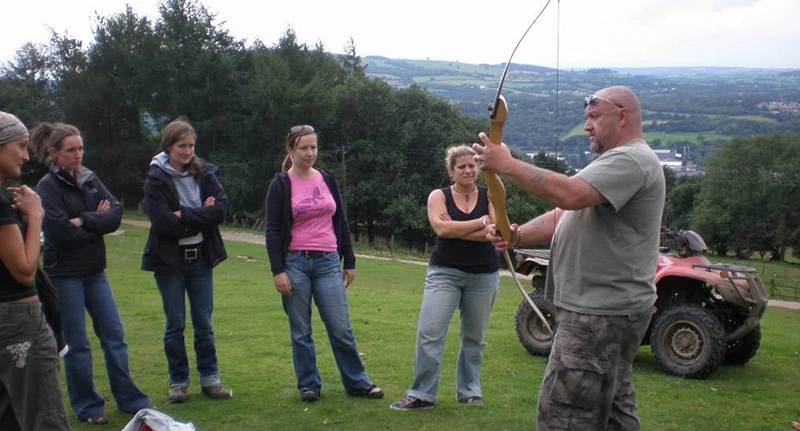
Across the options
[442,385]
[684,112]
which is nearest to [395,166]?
[684,112]

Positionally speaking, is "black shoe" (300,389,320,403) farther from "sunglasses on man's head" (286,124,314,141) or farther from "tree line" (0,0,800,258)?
"tree line" (0,0,800,258)

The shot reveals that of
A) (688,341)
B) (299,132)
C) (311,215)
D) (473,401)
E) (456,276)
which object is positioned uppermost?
(299,132)

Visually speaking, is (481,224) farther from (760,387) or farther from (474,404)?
(760,387)

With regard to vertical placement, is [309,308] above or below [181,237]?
below

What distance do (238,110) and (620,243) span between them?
4549 cm

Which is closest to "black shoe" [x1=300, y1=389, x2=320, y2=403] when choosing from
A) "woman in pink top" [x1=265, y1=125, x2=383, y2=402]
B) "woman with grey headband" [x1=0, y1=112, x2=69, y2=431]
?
"woman in pink top" [x1=265, y1=125, x2=383, y2=402]

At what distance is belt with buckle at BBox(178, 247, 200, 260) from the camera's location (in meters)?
6.05

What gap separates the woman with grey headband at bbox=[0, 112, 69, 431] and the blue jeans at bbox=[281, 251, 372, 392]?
2.27m

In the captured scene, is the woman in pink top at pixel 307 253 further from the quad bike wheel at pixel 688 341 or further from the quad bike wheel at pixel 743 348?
the quad bike wheel at pixel 743 348

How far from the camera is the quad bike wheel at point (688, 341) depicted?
787cm

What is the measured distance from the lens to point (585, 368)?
407cm

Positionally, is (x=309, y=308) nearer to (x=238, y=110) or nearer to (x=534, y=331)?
(x=534, y=331)

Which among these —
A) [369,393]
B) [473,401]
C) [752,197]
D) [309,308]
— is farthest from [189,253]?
[752,197]

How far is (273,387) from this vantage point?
22.4 ft
